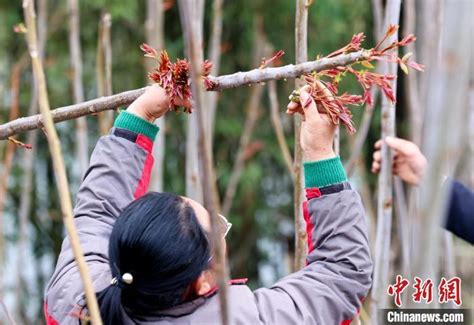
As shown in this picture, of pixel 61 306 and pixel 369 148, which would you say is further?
pixel 369 148

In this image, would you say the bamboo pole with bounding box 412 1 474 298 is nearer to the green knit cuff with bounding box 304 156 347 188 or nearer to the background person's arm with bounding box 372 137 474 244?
the green knit cuff with bounding box 304 156 347 188

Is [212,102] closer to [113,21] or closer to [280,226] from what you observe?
[113,21]

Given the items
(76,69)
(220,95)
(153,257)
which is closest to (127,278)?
(153,257)

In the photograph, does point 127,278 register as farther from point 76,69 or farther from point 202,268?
point 76,69

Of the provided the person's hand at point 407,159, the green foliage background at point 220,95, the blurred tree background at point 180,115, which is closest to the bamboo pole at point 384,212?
the person's hand at point 407,159

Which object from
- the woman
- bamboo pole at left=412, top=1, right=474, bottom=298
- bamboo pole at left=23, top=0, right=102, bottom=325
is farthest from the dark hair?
bamboo pole at left=412, top=1, right=474, bottom=298

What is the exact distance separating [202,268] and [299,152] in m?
0.34

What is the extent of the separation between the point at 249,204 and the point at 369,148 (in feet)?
2.27

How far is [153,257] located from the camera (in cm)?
86

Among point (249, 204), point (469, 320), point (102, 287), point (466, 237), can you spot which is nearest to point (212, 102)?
point (469, 320)

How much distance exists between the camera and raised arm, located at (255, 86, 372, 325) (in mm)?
898

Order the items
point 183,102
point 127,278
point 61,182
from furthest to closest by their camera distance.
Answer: point 183,102 → point 127,278 → point 61,182

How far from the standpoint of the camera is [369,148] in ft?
12.7

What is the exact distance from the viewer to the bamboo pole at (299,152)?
1134mm
